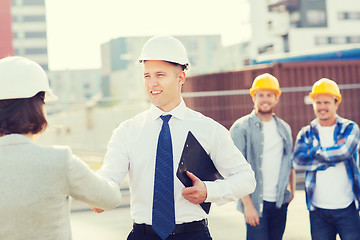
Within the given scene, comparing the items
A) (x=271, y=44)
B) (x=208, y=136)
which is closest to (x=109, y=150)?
(x=208, y=136)

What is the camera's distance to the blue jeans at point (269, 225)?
5094mm

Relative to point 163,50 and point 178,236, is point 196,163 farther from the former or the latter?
point 163,50

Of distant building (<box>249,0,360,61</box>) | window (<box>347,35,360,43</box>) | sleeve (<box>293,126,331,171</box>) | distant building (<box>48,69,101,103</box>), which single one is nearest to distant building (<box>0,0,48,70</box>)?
distant building (<box>48,69,101,103</box>)

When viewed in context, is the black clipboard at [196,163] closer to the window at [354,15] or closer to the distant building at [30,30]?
the window at [354,15]

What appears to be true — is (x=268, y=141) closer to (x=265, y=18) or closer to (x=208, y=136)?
(x=208, y=136)

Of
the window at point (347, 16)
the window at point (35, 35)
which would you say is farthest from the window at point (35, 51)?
the window at point (347, 16)

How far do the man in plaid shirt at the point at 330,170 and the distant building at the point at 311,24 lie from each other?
6479 centimetres

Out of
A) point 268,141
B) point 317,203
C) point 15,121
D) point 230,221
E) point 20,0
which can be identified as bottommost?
point 230,221

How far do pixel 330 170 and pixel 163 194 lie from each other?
7.56 feet

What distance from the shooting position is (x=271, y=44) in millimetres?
74312

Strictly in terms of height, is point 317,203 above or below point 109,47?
below

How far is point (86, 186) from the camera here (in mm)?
2564

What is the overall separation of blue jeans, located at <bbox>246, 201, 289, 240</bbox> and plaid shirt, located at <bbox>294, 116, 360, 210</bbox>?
0.29 m

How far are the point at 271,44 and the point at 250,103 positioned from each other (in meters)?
62.4
